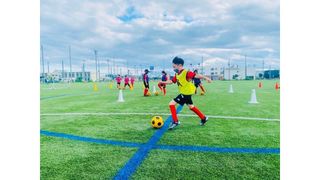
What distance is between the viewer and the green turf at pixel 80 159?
371 centimetres

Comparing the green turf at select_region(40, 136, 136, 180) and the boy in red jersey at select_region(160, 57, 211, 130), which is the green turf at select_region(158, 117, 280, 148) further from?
the green turf at select_region(40, 136, 136, 180)

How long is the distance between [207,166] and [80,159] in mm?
2109

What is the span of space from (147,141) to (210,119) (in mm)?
3153

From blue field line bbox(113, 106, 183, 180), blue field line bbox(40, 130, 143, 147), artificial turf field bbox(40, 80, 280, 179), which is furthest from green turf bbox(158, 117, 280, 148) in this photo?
blue field line bbox(40, 130, 143, 147)

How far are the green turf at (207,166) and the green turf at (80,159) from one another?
0.48m

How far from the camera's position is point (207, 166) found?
3902 millimetres

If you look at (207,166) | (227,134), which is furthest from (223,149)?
(227,134)

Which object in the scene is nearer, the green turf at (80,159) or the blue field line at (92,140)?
the green turf at (80,159)

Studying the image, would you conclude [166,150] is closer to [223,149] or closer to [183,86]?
[223,149]

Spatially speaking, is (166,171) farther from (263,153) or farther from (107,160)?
(263,153)

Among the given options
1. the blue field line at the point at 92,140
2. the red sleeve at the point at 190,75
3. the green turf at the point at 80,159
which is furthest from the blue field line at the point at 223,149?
the red sleeve at the point at 190,75

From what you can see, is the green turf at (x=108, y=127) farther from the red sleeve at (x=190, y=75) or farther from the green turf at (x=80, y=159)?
the red sleeve at (x=190, y=75)

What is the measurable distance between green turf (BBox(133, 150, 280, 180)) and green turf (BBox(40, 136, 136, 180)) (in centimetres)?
48
